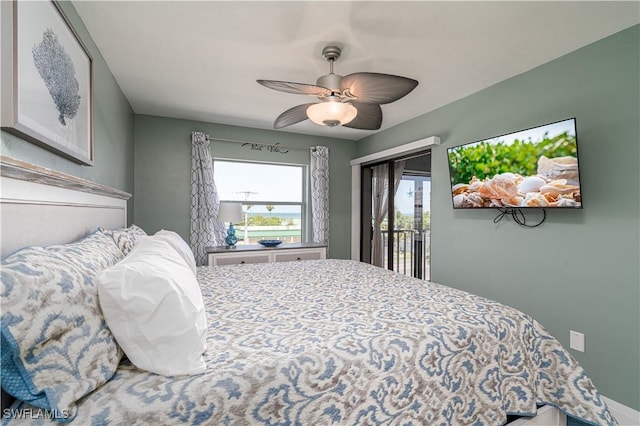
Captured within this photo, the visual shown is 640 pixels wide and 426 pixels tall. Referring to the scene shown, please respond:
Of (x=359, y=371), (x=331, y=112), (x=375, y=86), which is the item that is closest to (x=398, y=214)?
(x=331, y=112)

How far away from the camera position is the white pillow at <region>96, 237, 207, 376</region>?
887mm

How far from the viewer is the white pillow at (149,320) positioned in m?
0.89

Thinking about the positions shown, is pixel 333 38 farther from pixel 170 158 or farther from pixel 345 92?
pixel 170 158

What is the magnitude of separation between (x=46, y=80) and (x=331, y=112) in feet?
4.89

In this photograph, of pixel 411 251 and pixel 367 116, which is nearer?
pixel 367 116

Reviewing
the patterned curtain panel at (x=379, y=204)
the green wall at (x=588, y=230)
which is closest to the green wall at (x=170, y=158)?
the patterned curtain panel at (x=379, y=204)

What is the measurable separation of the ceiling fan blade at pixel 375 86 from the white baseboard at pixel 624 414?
2.46 m

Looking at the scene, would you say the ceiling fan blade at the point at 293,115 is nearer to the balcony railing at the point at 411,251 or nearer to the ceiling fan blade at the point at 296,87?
the ceiling fan blade at the point at 296,87

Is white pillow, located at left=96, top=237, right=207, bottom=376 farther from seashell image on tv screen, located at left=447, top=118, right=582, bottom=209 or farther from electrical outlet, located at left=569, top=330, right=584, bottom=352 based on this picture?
electrical outlet, located at left=569, top=330, right=584, bottom=352

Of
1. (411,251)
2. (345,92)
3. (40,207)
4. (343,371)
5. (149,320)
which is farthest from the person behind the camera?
(411,251)

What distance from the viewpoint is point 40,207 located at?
1.15m

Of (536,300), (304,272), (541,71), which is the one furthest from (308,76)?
(536,300)

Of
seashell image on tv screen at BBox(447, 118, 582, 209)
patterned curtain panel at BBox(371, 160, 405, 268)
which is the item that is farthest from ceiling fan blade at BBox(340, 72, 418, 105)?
patterned curtain panel at BBox(371, 160, 405, 268)

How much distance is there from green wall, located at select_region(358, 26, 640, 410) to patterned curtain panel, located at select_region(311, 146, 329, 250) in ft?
7.06
